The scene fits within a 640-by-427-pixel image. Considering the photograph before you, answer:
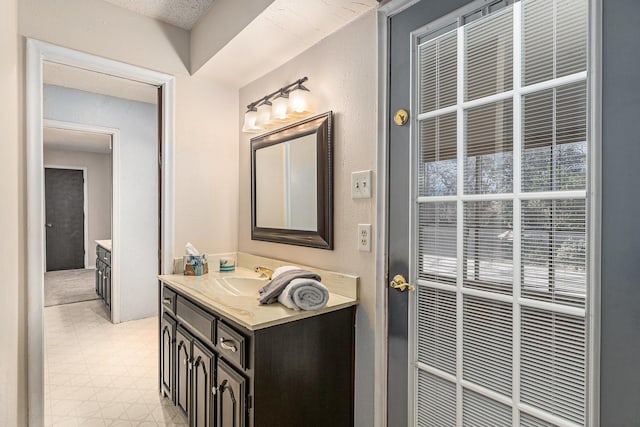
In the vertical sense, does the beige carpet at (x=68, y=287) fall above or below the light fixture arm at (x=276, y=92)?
below

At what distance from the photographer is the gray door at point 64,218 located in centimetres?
597

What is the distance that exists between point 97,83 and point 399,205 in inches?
122

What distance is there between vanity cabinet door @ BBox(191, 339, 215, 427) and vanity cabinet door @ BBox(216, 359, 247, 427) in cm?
6

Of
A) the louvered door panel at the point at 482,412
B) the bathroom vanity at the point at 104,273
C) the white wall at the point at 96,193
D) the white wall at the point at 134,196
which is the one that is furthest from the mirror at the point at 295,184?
the white wall at the point at 96,193

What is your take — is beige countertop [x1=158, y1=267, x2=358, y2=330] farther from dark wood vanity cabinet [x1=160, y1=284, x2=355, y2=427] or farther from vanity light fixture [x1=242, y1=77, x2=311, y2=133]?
vanity light fixture [x1=242, y1=77, x2=311, y2=133]

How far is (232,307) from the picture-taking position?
1488mm

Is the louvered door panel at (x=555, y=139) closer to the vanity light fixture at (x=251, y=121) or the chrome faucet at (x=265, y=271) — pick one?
the chrome faucet at (x=265, y=271)

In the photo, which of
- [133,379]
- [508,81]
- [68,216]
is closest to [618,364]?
[508,81]

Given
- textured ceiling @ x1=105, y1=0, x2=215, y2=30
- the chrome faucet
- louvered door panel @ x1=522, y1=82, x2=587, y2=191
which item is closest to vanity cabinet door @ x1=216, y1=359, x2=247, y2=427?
the chrome faucet

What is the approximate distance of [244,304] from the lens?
5.02ft

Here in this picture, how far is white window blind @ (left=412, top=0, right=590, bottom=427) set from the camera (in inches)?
38.6

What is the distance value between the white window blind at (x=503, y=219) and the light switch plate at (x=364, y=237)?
0.25 metres

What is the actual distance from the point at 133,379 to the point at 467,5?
9.62 ft

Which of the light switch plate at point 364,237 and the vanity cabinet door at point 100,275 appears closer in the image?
the light switch plate at point 364,237
